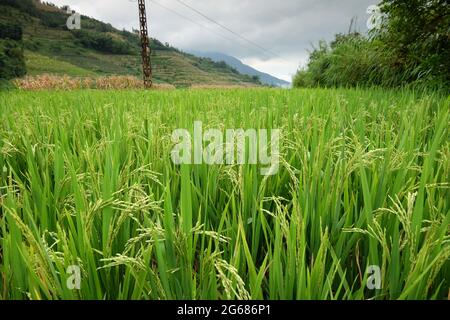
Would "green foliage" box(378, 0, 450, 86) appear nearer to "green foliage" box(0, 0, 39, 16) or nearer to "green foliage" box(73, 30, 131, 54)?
"green foliage" box(73, 30, 131, 54)

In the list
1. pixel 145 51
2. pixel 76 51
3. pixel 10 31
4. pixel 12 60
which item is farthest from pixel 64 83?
pixel 76 51

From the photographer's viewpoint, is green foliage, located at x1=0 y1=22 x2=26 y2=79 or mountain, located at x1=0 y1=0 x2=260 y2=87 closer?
green foliage, located at x1=0 y1=22 x2=26 y2=79

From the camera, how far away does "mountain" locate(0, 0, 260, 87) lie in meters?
46.3

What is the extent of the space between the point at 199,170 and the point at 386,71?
6423 mm

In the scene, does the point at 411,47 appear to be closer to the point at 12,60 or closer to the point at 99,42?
the point at 12,60

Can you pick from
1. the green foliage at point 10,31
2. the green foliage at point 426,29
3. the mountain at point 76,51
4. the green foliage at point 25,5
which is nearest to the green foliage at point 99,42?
the mountain at point 76,51

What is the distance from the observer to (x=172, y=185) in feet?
3.78

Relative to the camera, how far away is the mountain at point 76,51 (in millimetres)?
46344

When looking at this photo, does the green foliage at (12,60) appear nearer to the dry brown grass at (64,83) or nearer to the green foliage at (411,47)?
the dry brown grass at (64,83)

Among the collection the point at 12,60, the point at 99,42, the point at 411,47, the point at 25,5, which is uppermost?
the point at 25,5

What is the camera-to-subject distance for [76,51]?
5278cm

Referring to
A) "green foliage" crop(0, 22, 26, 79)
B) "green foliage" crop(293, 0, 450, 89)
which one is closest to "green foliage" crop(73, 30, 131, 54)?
"green foliage" crop(0, 22, 26, 79)
